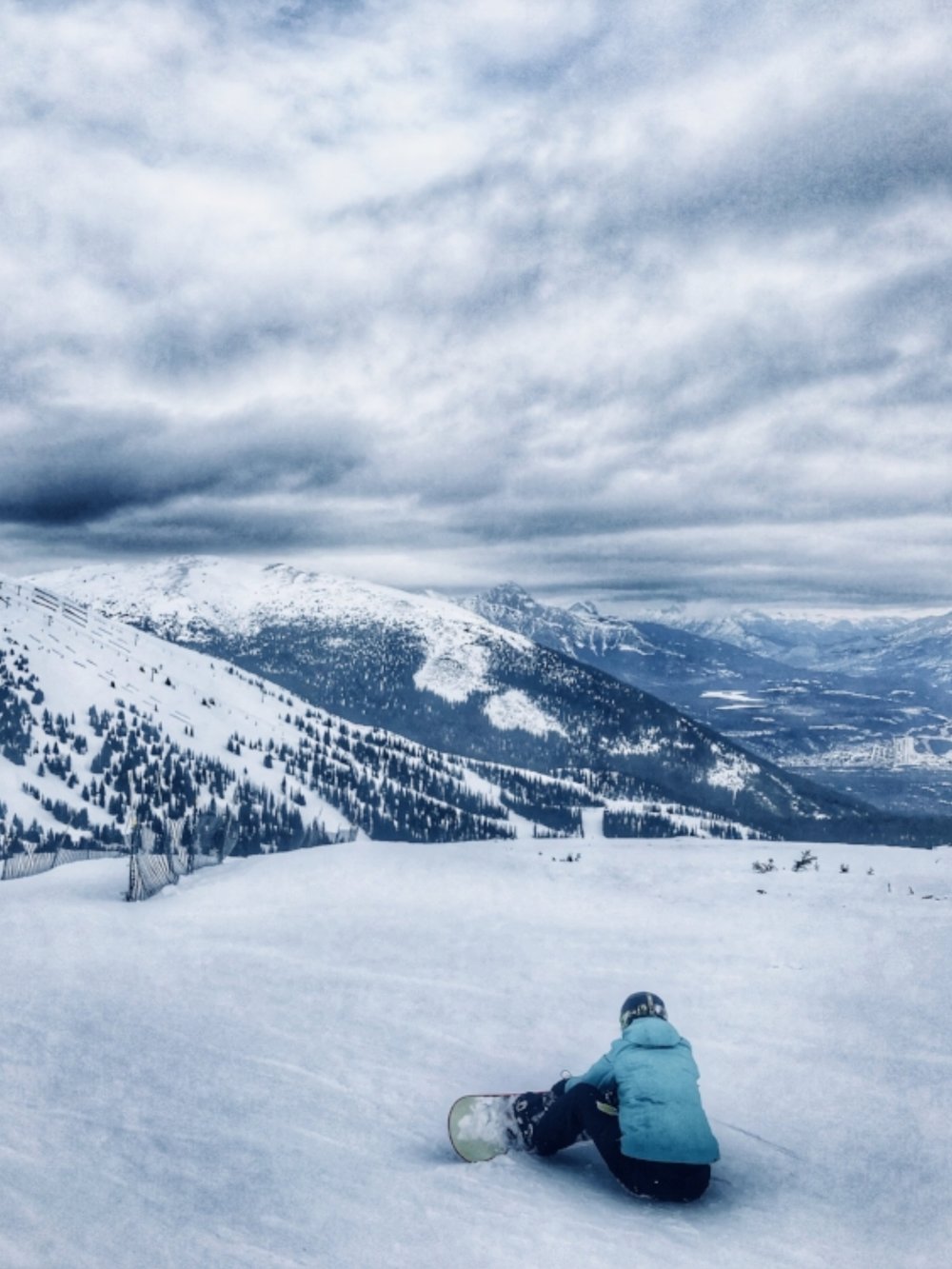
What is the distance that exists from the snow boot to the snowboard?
46 mm

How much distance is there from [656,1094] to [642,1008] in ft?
3.43

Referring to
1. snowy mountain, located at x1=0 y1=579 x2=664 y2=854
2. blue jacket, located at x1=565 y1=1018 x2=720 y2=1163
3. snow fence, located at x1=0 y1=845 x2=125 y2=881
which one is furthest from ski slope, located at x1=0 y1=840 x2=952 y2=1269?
snowy mountain, located at x1=0 y1=579 x2=664 y2=854

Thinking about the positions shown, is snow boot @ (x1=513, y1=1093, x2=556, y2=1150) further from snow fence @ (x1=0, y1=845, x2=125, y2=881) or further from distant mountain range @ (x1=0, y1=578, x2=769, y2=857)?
distant mountain range @ (x1=0, y1=578, x2=769, y2=857)

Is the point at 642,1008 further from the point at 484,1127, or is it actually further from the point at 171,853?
the point at 171,853

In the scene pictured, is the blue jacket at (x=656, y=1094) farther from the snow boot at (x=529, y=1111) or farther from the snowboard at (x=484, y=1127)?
the snowboard at (x=484, y=1127)

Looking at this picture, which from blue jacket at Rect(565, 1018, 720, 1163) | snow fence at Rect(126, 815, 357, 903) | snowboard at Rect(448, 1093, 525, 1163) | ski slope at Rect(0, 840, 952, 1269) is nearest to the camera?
ski slope at Rect(0, 840, 952, 1269)

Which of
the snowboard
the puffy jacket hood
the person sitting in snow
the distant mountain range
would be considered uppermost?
the puffy jacket hood

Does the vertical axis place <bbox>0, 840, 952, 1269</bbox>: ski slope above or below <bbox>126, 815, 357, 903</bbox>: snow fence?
above

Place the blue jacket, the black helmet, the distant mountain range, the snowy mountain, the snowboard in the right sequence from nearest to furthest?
the blue jacket < the snowboard < the black helmet < the distant mountain range < the snowy mountain

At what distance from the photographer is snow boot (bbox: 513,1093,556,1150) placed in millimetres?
7711

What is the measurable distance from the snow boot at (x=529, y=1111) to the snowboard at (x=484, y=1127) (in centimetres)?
5

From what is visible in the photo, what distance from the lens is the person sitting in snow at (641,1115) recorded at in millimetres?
6902

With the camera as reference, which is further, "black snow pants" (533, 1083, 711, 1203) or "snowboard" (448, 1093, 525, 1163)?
"snowboard" (448, 1093, 525, 1163)

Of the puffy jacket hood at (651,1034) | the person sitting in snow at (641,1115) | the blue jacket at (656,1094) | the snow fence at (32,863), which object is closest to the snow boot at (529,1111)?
the person sitting in snow at (641,1115)
